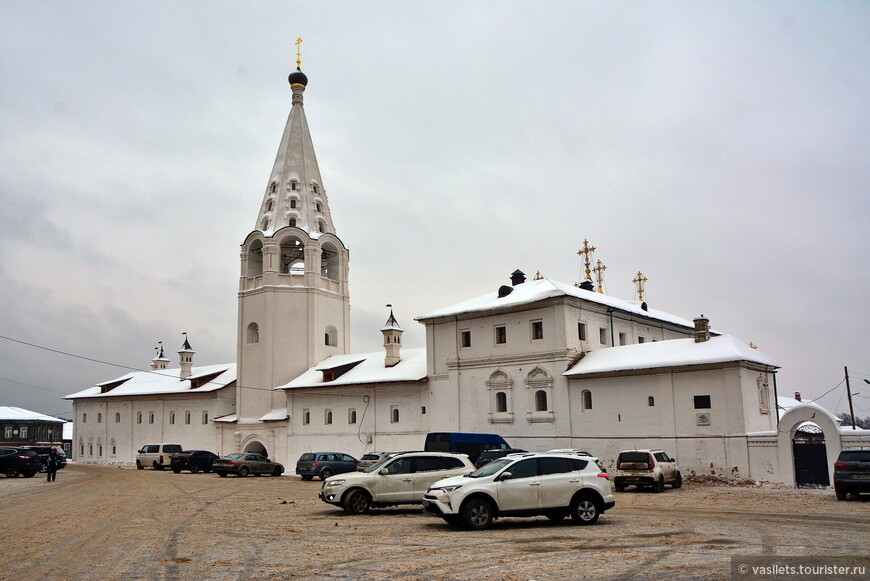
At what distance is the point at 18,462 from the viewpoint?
3547 cm

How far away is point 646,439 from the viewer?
3180 cm

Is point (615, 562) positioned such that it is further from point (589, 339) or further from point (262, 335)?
point (262, 335)

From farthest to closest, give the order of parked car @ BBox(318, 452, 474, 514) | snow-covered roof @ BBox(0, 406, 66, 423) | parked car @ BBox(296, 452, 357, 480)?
snow-covered roof @ BBox(0, 406, 66, 423) < parked car @ BBox(296, 452, 357, 480) < parked car @ BBox(318, 452, 474, 514)

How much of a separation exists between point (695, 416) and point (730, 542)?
19.2 metres

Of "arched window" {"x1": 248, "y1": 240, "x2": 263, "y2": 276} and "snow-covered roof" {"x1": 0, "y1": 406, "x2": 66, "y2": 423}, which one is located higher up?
"arched window" {"x1": 248, "y1": 240, "x2": 263, "y2": 276}

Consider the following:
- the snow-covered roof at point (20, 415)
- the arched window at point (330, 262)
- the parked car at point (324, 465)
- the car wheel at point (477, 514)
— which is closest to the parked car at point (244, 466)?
the parked car at point (324, 465)

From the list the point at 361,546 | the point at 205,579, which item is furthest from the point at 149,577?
the point at 361,546

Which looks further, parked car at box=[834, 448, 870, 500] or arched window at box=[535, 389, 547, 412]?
arched window at box=[535, 389, 547, 412]

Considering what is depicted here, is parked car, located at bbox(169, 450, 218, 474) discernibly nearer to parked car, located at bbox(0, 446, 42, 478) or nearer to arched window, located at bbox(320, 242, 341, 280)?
parked car, located at bbox(0, 446, 42, 478)

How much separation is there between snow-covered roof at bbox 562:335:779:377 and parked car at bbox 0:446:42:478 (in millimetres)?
26854

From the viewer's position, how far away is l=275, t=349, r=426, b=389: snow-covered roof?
42.4 meters

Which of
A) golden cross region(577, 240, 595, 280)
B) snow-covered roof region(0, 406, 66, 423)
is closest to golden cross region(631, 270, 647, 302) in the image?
golden cross region(577, 240, 595, 280)

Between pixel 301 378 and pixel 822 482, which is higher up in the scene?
pixel 301 378

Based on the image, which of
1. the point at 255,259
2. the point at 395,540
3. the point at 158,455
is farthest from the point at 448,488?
the point at 255,259
